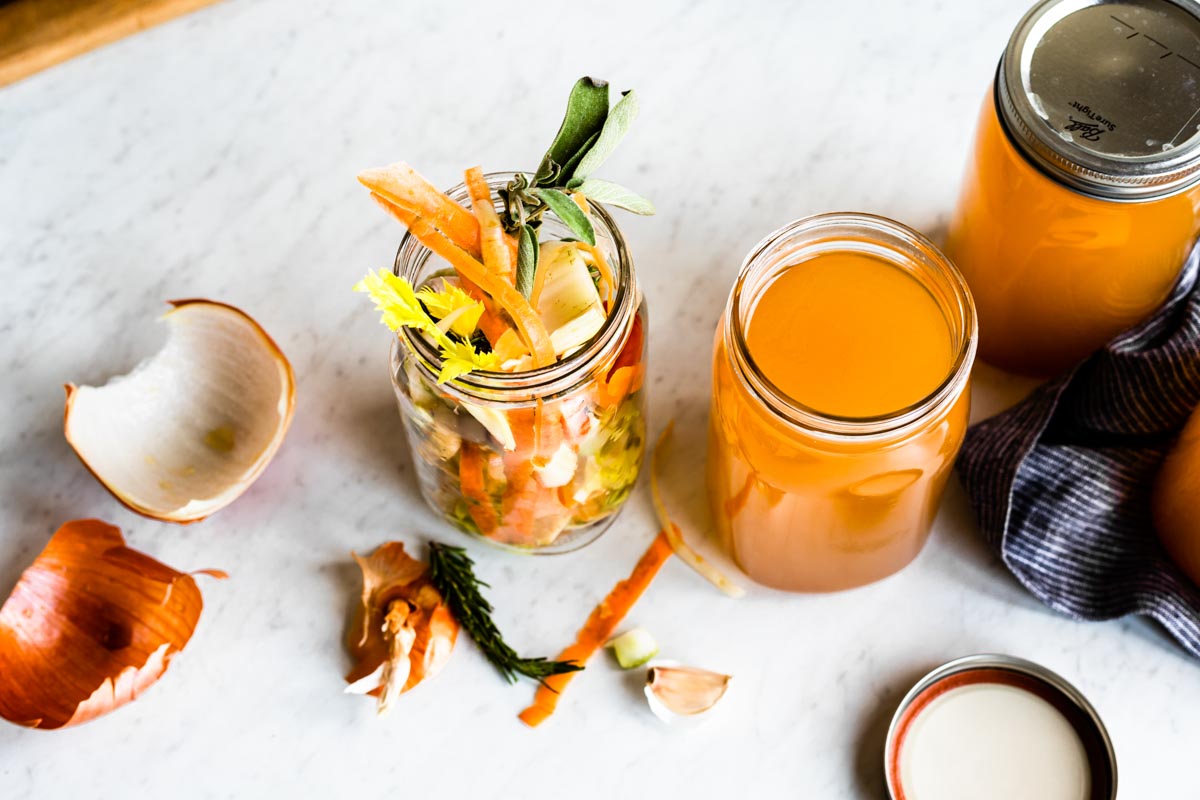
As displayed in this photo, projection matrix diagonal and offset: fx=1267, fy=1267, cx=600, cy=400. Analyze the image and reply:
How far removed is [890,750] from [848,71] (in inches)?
24.8

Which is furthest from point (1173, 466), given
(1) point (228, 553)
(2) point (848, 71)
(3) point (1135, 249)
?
(1) point (228, 553)

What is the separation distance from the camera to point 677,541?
3.54 ft

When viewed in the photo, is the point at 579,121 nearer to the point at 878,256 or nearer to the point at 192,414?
the point at 878,256

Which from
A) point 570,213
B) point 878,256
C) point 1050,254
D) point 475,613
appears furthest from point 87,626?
point 1050,254

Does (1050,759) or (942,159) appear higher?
(942,159)

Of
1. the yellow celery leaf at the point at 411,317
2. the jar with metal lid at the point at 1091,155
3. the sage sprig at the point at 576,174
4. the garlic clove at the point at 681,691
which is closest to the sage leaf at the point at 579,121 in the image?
the sage sprig at the point at 576,174

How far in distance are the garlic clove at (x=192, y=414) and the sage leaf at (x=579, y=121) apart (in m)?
0.36

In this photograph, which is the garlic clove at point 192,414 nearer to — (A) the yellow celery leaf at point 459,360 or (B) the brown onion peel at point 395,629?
(B) the brown onion peel at point 395,629

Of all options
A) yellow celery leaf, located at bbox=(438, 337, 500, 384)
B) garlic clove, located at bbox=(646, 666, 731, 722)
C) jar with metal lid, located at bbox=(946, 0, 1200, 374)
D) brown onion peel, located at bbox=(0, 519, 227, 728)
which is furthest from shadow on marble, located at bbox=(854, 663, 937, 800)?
brown onion peel, located at bbox=(0, 519, 227, 728)

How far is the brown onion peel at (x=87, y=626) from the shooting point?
995 millimetres

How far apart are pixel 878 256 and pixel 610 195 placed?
0.75 ft

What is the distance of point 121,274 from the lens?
3.84ft

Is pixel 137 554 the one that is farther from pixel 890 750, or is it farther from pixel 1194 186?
pixel 1194 186

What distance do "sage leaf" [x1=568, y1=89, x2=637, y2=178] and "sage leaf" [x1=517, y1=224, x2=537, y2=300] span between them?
46 millimetres
